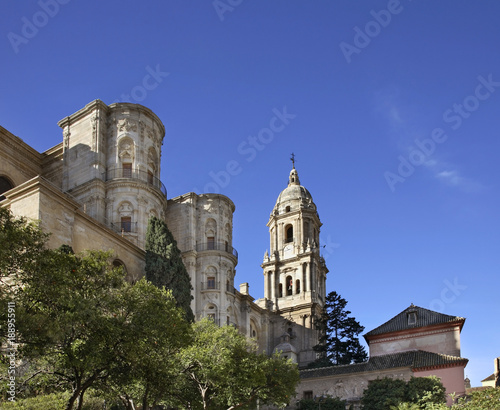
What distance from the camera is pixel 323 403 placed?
130ft

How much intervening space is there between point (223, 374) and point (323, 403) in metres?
14.9

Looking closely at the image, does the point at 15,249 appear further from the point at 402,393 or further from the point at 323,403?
the point at 323,403

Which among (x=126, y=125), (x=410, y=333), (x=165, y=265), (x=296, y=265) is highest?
(x=126, y=125)

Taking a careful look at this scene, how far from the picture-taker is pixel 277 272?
72938mm

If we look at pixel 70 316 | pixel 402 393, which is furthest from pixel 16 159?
pixel 402 393

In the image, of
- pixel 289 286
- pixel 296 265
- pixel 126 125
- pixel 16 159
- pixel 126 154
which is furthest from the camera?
A: pixel 289 286

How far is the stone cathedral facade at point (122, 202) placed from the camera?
1215 inches

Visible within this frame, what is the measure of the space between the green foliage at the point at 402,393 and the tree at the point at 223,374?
23.0ft

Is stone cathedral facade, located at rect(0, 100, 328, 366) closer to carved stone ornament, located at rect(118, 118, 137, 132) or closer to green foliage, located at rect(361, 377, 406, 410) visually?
carved stone ornament, located at rect(118, 118, 137, 132)

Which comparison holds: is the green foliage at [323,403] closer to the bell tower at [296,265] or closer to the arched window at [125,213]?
the arched window at [125,213]

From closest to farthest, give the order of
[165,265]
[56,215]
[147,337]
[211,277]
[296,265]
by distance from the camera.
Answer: [147,337], [56,215], [165,265], [211,277], [296,265]

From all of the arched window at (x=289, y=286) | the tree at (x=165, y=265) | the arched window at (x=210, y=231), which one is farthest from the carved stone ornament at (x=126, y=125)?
the arched window at (x=289, y=286)

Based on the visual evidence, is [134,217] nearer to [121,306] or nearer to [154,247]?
[154,247]

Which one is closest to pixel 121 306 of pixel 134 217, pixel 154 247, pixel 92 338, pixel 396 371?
pixel 92 338
